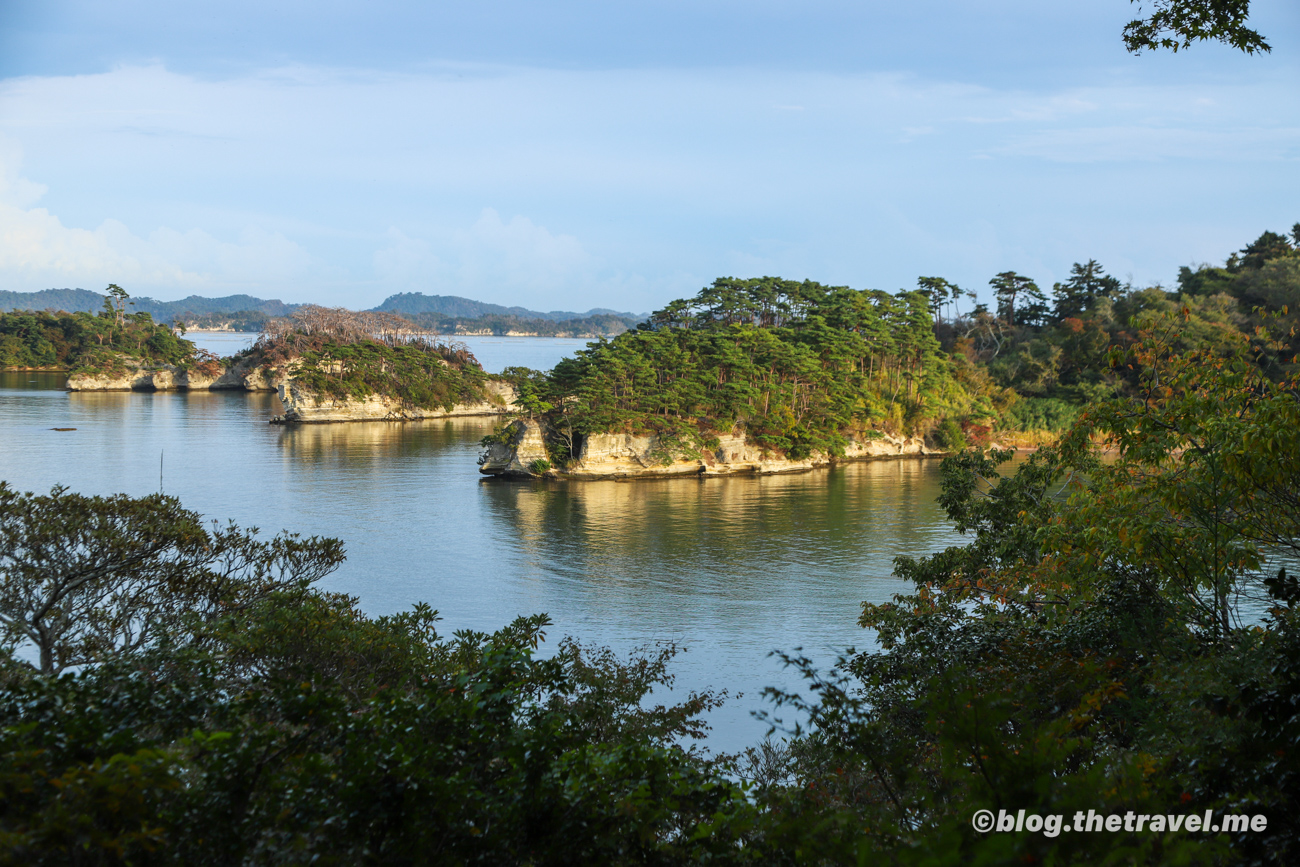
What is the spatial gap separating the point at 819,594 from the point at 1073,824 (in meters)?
21.0

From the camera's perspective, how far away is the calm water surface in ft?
69.1

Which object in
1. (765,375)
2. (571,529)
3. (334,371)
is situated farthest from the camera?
(334,371)

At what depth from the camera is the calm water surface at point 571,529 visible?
21062 millimetres

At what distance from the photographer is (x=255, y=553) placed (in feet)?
41.9

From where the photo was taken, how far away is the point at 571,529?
1244 inches

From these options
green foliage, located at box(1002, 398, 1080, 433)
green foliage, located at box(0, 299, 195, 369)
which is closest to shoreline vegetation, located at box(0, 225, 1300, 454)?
green foliage, located at box(1002, 398, 1080, 433)

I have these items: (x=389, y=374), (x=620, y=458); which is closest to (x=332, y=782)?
(x=620, y=458)

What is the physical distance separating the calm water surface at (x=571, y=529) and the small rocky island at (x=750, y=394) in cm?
225

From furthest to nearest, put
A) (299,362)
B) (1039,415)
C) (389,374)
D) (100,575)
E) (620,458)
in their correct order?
→ 1. (389,374)
2. (299,362)
3. (1039,415)
4. (620,458)
5. (100,575)

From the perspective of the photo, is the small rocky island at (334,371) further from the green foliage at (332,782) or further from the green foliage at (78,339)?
the green foliage at (332,782)

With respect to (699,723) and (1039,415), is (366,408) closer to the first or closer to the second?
(1039,415)

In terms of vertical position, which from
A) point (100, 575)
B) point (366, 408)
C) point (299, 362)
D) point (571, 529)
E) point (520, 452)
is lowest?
point (571, 529)

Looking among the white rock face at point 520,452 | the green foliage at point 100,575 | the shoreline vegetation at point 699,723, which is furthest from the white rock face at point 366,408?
the shoreline vegetation at point 699,723

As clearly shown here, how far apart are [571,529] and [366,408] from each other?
43.5m
